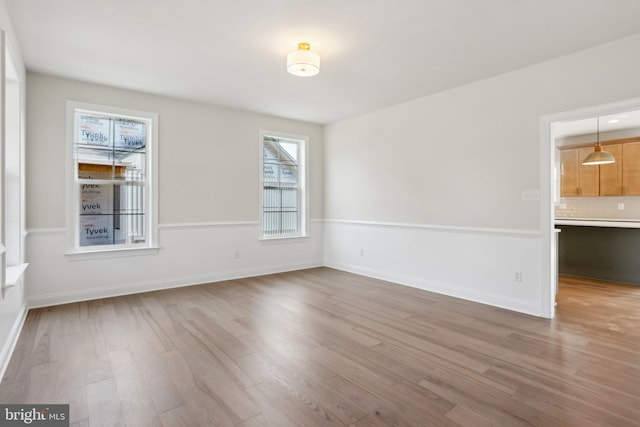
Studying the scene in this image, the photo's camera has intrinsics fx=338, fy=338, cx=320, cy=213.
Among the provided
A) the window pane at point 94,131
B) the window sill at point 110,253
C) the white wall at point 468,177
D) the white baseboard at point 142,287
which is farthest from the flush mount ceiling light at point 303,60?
the white baseboard at point 142,287

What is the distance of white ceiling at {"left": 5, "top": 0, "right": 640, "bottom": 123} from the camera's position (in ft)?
8.40

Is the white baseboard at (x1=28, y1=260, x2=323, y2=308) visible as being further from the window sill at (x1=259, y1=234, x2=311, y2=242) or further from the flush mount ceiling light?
the flush mount ceiling light

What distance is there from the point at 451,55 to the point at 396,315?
2.69 meters

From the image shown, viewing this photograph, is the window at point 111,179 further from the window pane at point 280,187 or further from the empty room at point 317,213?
the window pane at point 280,187

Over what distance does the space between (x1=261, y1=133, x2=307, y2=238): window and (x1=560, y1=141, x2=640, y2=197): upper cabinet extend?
492 centimetres

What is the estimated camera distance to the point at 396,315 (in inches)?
140

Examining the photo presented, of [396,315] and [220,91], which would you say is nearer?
[396,315]

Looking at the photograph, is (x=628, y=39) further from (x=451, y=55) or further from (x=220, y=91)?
(x=220, y=91)

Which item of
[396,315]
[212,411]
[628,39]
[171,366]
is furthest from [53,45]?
[628,39]

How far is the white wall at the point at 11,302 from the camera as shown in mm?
2416

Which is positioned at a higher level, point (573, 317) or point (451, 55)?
point (451, 55)

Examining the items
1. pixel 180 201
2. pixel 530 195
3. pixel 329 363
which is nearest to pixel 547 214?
pixel 530 195

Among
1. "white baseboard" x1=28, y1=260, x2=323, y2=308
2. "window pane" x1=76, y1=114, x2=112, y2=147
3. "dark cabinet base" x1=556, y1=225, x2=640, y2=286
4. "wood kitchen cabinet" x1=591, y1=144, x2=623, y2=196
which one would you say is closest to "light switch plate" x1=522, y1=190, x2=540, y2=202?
"dark cabinet base" x1=556, y1=225, x2=640, y2=286

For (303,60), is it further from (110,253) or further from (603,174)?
(603,174)
